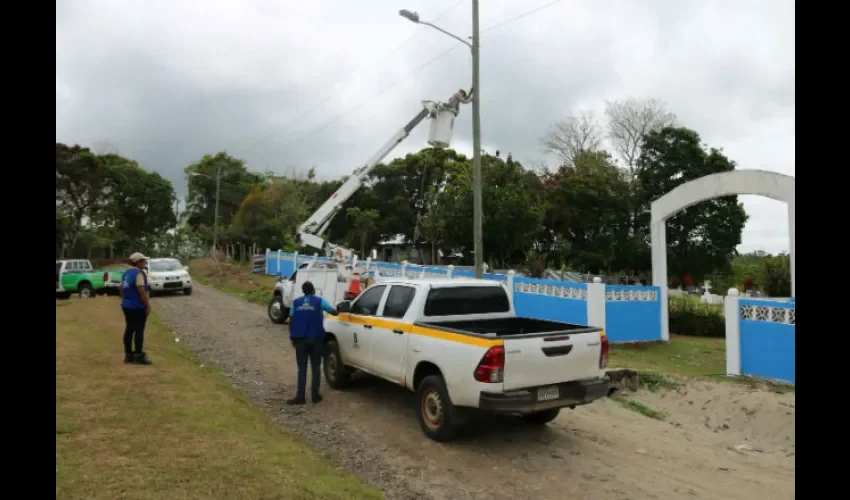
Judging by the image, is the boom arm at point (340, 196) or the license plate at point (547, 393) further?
the boom arm at point (340, 196)

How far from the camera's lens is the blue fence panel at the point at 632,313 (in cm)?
1280

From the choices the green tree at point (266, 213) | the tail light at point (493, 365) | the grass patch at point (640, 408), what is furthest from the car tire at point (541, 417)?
the green tree at point (266, 213)

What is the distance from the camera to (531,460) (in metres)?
5.79

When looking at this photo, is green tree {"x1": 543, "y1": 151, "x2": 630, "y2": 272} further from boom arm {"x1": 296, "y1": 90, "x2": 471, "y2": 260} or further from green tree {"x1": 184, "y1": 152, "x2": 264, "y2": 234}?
green tree {"x1": 184, "y1": 152, "x2": 264, "y2": 234}

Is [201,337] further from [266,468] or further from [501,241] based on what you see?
[501,241]

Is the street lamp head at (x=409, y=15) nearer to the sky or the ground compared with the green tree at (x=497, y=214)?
nearer to the sky

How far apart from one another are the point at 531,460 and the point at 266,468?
8.86ft

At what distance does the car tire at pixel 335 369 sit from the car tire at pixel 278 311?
703 cm

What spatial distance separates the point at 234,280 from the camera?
2973 centimetres

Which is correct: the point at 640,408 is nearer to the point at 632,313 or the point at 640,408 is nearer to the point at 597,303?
the point at 597,303

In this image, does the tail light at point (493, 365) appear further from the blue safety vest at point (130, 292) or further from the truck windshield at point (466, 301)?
the blue safety vest at point (130, 292)
